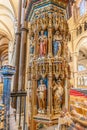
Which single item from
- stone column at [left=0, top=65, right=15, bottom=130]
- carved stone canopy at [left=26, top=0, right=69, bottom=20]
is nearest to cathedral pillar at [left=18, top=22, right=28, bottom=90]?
carved stone canopy at [left=26, top=0, right=69, bottom=20]

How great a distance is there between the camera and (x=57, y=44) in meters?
2.37

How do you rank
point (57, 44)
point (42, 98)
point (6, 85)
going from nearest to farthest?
1. point (6, 85)
2. point (42, 98)
3. point (57, 44)

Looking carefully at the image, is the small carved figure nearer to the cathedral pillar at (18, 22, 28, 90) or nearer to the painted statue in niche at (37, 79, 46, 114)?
the painted statue in niche at (37, 79, 46, 114)

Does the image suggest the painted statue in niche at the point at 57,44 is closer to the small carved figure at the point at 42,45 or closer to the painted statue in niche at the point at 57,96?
the small carved figure at the point at 42,45

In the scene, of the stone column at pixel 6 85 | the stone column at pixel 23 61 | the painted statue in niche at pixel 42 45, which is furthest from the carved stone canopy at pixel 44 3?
the stone column at pixel 23 61

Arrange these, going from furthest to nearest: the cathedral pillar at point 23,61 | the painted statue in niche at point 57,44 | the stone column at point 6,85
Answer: the cathedral pillar at point 23,61, the painted statue in niche at point 57,44, the stone column at point 6,85

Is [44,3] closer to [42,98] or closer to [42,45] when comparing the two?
[42,45]

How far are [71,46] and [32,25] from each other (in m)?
11.2

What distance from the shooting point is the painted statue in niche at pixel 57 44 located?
7.71ft

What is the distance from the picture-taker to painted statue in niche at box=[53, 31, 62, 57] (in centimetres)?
235

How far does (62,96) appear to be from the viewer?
2246 millimetres

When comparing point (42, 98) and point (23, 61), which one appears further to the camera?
point (23, 61)

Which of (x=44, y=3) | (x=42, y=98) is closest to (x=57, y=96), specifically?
(x=42, y=98)

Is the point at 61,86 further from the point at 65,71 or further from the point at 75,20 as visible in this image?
the point at 75,20
